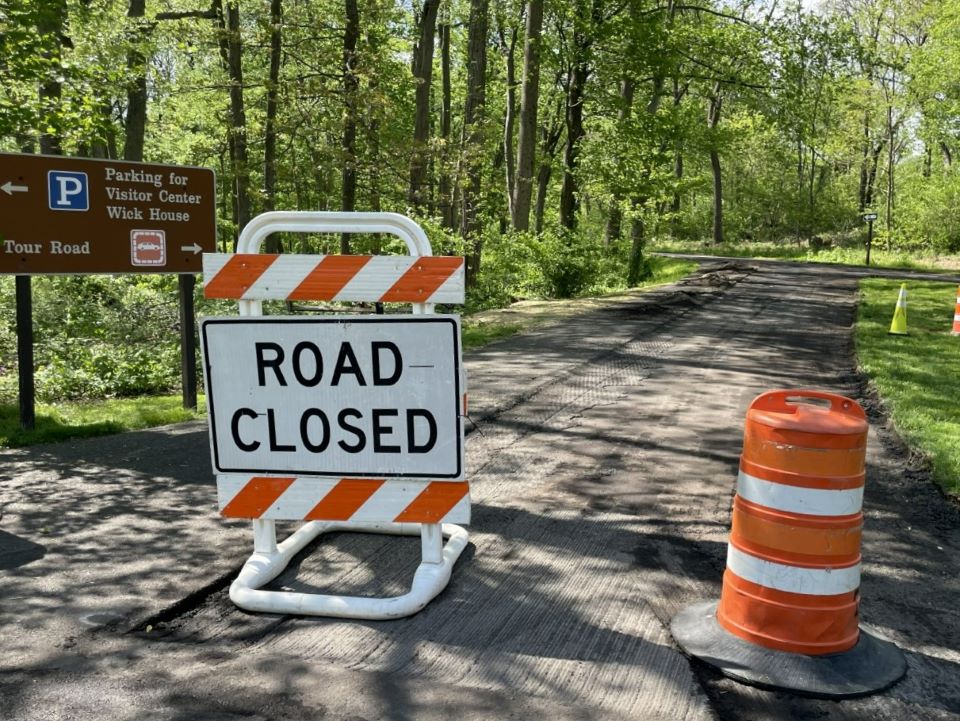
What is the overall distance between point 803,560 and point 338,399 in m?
2.27

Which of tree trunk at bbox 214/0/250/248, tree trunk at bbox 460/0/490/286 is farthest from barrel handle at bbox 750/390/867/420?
tree trunk at bbox 214/0/250/248

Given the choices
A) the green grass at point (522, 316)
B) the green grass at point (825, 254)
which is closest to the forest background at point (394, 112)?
the green grass at point (522, 316)

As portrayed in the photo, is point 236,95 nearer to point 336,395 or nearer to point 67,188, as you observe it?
point 67,188

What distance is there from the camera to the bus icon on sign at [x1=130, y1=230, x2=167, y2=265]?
8.24m

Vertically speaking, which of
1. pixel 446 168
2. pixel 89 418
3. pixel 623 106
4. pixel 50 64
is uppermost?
pixel 623 106

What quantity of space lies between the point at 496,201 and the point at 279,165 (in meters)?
11.2

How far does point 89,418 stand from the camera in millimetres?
8414

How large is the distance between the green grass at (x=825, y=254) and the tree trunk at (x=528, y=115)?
21.7m

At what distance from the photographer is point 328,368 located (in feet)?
12.6

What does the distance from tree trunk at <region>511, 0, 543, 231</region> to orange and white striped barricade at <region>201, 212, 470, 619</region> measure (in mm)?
17651

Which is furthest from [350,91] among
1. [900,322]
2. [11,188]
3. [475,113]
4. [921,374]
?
[921,374]

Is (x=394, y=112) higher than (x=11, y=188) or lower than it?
higher

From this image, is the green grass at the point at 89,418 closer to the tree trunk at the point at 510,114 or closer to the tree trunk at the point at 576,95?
the tree trunk at the point at 510,114

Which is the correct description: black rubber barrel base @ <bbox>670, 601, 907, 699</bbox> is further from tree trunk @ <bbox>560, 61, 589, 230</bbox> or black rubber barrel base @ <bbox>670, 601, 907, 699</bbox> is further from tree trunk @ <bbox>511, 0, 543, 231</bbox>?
tree trunk @ <bbox>560, 61, 589, 230</bbox>
